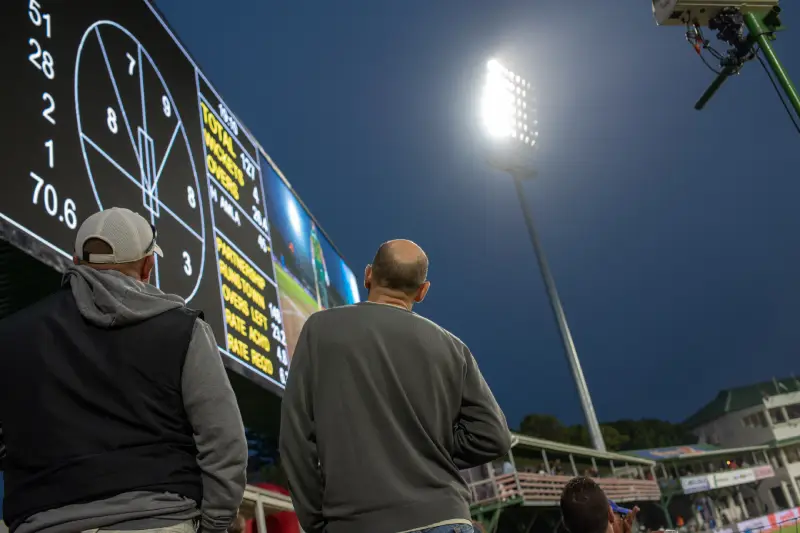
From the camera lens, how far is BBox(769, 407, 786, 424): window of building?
175 feet

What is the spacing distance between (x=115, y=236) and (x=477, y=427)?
48.7 inches

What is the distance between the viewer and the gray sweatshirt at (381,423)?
1.97 metres

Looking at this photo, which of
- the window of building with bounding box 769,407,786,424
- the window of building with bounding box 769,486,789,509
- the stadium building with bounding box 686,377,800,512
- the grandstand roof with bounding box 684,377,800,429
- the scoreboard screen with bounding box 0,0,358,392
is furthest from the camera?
the grandstand roof with bounding box 684,377,800,429

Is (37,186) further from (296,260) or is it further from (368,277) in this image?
(296,260)

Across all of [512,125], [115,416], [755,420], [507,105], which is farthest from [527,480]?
[755,420]

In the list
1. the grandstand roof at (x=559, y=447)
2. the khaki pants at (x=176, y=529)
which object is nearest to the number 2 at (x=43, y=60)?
the khaki pants at (x=176, y=529)

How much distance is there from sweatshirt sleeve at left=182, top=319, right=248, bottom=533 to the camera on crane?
35.3ft

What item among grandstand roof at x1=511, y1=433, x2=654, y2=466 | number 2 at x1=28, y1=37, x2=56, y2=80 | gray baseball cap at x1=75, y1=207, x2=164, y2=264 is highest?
number 2 at x1=28, y1=37, x2=56, y2=80

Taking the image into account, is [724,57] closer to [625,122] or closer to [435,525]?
[435,525]

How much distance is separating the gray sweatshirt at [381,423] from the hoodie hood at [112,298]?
50 centimetres

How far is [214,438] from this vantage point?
6.15ft

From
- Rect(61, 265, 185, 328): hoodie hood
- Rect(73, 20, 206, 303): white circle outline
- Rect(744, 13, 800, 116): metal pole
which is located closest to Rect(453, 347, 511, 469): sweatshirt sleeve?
Rect(61, 265, 185, 328): hoodie hood

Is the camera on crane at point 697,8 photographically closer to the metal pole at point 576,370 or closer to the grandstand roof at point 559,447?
the grandstand roof at point 559,447

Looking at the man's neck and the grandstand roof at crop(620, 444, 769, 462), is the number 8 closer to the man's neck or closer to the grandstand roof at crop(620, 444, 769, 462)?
the man's neck
